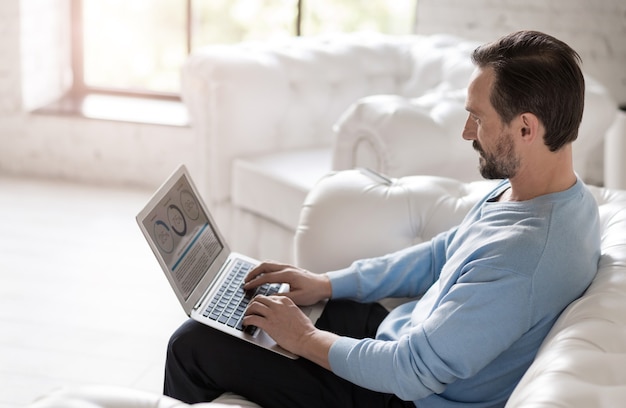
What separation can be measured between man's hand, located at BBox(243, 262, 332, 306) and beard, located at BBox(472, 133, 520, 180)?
50 centimetres

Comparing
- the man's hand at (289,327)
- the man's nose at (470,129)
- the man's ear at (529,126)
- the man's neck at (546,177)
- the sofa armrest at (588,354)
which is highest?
the man's ear at (529,126)

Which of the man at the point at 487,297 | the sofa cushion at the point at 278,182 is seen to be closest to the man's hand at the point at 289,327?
the man at the point at 487,297

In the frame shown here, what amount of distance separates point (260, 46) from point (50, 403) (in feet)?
7.89

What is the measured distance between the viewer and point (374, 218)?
6.69 feet

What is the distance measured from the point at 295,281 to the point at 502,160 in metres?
0.55

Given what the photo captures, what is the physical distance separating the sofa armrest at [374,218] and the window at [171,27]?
263 cm

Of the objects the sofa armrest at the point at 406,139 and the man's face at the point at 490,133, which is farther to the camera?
the sofa armrest at the point at 406,139

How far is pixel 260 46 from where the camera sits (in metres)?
3.46

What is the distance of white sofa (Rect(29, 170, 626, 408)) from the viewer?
1181 millimetres

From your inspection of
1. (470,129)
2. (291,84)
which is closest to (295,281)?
(470,129)

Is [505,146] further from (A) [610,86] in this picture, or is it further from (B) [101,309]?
(A) [610,86]

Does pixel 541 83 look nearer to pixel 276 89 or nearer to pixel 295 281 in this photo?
pixel 295 281

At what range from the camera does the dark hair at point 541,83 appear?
1.45 m

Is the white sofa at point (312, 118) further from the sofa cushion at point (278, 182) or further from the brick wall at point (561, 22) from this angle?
the brick wall at point (561, 22)
